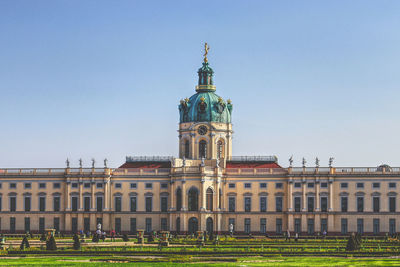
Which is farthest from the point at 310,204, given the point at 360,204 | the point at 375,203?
the point at 375,203

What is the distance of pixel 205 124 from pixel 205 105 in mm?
2822

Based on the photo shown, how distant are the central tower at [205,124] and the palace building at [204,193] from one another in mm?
146

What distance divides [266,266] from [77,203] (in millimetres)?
68622

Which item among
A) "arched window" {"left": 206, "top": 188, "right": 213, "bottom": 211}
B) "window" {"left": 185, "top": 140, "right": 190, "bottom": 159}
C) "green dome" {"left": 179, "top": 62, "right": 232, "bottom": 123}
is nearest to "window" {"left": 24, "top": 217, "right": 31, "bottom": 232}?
"window" {"left": 185, "top": 140, "right": 190, "bottom": 159}

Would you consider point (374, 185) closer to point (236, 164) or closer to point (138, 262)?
point (236, 164)

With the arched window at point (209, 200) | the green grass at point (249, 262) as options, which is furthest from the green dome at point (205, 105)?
the green grass at point (249, 262)

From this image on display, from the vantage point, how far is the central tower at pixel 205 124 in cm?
13038

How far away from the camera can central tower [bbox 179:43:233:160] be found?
130375 millimetres

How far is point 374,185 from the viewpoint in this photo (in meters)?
123

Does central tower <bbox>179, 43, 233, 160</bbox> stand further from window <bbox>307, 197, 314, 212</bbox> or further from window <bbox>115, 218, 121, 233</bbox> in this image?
window <bbox>307, 197, 314, 212</bbox>

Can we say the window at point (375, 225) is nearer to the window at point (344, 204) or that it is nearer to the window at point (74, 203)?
the window at point (344, 204)

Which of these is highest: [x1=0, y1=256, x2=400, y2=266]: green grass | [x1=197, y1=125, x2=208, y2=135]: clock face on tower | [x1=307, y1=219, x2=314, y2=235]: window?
[x1=197, y1=125, x2=208, y2=135]: clock face on tower

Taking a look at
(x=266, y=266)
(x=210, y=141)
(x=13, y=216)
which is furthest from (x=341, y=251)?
(x=13, y=216)

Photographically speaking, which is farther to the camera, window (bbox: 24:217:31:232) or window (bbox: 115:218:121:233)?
window (bbox: 24:217:31:232)
